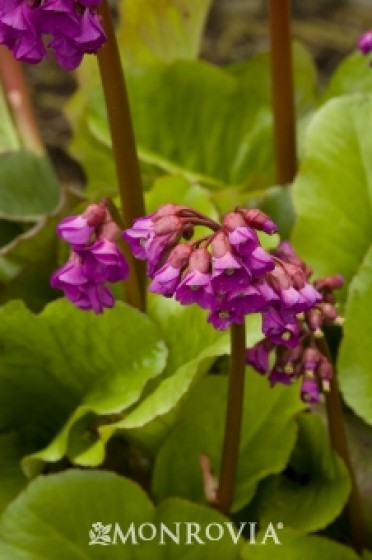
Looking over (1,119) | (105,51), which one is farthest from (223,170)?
(105,51)

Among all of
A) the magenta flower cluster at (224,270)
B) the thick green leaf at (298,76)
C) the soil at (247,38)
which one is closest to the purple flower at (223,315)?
the magenta flower cluster at (224,270)

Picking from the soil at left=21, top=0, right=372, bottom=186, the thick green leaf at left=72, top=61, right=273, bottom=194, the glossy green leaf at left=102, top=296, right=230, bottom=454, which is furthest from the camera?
the soil at left=21, top=0, right=372, bottom=186

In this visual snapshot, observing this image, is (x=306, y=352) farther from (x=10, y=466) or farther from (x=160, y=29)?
(x=160, y=29)

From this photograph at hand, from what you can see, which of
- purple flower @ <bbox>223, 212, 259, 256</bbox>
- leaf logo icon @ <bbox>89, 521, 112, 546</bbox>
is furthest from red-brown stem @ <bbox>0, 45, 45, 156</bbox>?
purple flower @ <bbox>223, 212, 259, 256</bbox>

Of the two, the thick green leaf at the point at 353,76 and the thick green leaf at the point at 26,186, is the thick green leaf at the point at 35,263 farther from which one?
the thick green leaf at the point at 353,76

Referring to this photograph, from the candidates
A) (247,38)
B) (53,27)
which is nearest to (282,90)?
(53,27)

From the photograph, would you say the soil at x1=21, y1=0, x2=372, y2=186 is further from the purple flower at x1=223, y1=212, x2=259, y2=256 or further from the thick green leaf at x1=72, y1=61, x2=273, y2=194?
the purple flower at x1=223, y1=212, x2=259, y2=256
